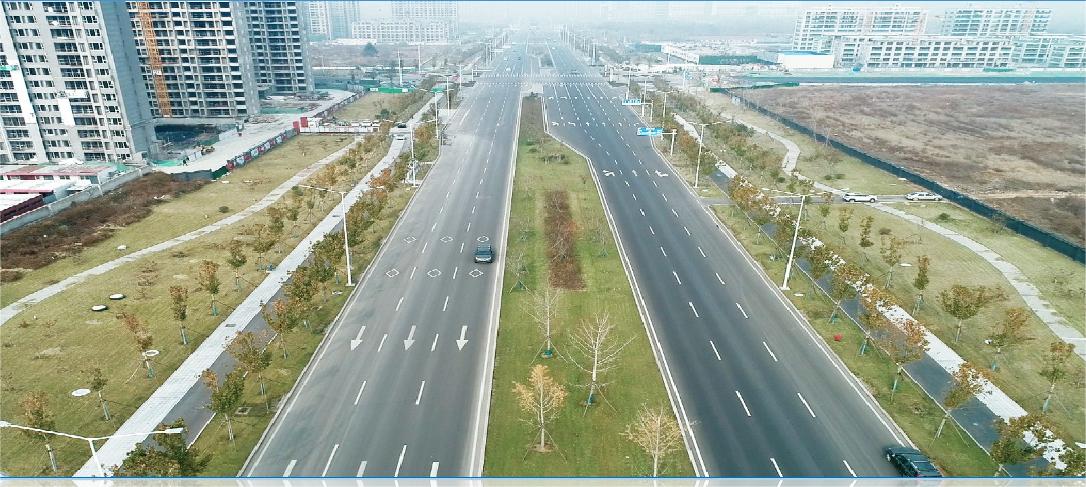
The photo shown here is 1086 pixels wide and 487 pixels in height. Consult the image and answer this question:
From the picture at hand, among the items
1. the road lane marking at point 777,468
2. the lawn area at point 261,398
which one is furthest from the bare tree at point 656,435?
the lawn area at point 261,398

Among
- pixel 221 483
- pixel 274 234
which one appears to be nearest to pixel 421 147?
pixel 274 234

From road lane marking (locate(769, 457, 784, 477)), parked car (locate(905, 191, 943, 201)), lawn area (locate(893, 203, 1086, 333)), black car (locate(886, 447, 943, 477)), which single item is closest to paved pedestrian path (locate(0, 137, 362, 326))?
road lane marking (locate(769, 457, 784, 477))

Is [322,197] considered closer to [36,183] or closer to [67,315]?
[67,315]

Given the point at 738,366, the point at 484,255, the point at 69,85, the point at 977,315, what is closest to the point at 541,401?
the point at 738,366

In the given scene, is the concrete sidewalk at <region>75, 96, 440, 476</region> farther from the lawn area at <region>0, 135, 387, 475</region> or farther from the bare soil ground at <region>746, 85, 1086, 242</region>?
the bare soil ground at <region>746, 85, 1086, 242</region>

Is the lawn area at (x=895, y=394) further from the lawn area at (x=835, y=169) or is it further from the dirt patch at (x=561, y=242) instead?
the lawn area at (x=835, y=169)

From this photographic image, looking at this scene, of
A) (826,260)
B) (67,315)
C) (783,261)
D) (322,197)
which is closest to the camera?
(67,315)
